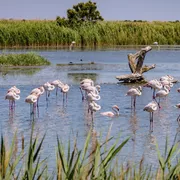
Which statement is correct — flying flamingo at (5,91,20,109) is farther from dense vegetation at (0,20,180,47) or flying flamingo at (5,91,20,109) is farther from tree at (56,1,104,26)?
tree at (56,1,104,26)

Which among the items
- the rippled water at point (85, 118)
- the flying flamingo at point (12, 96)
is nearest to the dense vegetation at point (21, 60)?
the rippled water at point (85, 118)

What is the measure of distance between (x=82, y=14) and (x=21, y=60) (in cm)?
3106

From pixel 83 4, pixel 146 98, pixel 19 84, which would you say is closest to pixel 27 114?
pixel 146 98

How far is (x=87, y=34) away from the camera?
44.3 meters

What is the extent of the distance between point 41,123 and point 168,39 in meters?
40.9

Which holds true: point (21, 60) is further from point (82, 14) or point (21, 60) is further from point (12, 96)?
point (82, 14)

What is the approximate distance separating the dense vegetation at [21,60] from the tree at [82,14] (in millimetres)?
26876

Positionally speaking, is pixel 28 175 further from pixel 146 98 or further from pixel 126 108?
pixel 146 98

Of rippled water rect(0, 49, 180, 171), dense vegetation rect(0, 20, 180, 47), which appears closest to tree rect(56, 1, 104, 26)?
dense vegetation rect(0, 20, 180, 47)

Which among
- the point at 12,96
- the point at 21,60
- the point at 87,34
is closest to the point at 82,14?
the point at 87,34

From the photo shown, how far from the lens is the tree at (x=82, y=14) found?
54500 millimetres

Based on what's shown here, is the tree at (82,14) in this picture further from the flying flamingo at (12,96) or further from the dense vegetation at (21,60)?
the flying flamingo at (12,96)

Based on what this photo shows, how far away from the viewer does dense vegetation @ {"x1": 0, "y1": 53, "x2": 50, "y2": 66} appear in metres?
26.2

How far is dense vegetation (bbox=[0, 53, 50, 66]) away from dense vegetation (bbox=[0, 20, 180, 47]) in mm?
13041
